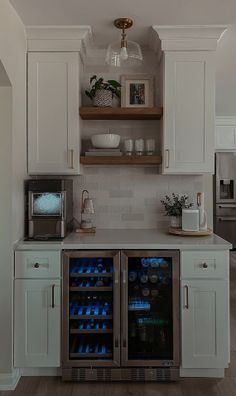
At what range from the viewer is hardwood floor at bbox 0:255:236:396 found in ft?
7.31

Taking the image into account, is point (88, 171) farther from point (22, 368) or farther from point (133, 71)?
point (22, 368)

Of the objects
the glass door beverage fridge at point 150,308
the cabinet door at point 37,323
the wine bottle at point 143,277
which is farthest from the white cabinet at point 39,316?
the wine bottle at point 143,277

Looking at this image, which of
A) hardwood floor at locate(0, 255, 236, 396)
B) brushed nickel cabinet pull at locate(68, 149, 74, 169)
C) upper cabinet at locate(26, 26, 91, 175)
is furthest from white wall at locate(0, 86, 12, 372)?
brushed nickel cabinet pull at locate(68, 149, 74, 169)

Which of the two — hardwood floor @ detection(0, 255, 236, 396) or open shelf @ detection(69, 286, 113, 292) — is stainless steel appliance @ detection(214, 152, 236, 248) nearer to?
hardwood floor @ detection(0, 255, 236, 396)

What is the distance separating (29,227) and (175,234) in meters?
1.09

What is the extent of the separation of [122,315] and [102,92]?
5.47ft

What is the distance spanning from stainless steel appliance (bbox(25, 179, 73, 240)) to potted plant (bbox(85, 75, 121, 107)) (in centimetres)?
72

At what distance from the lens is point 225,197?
6477 millimetres

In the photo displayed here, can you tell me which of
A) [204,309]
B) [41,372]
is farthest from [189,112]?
[41,372]

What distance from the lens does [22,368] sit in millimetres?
2398

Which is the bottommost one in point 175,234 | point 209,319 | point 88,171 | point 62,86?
point 209,319

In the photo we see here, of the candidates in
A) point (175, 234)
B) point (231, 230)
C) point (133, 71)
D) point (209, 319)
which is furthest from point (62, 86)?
point (231, 230)

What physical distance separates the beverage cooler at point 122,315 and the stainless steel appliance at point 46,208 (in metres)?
0.28

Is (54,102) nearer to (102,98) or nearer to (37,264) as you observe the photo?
(102,98)
